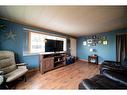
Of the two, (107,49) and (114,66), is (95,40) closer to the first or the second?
(107,49)

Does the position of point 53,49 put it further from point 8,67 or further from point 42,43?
point 8,67

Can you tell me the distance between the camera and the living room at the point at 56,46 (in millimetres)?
1797

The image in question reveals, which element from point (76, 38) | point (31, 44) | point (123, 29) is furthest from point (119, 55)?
point (31, 44)

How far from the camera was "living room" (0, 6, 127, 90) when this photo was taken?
5.90 ft

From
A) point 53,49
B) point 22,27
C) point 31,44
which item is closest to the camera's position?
point 22,27

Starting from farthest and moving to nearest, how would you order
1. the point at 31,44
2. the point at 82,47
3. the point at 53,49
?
the point at 82,47 < the point at 53,49 < the point at 31,44

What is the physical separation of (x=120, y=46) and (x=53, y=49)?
3.22 metres

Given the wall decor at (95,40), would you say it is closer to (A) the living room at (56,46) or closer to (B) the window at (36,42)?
(A) the living room at (56,46)

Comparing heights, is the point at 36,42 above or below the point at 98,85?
above

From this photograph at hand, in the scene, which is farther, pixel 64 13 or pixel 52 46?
pixel 52 46

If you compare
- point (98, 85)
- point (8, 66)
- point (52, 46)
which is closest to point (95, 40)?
point (52, 46)

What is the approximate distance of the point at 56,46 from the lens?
3.64 metres

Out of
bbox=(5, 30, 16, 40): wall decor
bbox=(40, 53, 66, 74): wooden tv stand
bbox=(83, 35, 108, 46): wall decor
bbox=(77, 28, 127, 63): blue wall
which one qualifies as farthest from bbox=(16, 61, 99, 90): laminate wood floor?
bbox=(83, 35, 108, 46): wall decor
